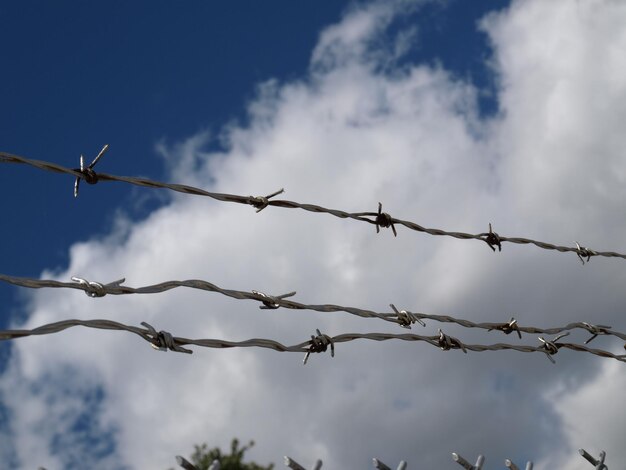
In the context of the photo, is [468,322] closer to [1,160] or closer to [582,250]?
[582,250]

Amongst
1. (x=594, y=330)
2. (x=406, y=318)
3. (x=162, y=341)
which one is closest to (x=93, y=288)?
(x=162, y=341)

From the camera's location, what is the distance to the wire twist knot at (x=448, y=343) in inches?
107

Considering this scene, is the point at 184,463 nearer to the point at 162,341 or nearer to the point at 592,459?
the point at 162,341

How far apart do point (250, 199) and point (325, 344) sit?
0.50m

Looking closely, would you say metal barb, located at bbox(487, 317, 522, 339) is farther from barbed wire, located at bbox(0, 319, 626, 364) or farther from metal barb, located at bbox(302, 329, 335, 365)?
metal barb, located at bbox(302, 329, 335, 365)

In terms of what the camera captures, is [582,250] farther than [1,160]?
Yes

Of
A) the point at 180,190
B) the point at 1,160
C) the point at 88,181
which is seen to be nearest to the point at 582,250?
the point at 180,190

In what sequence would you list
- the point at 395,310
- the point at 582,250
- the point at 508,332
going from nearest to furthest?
the point at 395,310, the point at 508,332, the point at 582,250

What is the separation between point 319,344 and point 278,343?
5.5 inches

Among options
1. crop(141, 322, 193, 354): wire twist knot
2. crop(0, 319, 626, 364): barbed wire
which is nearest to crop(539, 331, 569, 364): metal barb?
crop(0, 319, 626, 364): barbed wire

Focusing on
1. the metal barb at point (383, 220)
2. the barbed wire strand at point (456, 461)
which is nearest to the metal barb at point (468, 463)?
the barbed wire strand at point (456, 461)

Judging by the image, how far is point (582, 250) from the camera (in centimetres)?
351

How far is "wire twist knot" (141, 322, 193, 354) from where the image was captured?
6.64 ft

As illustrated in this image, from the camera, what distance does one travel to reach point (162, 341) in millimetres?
2029
